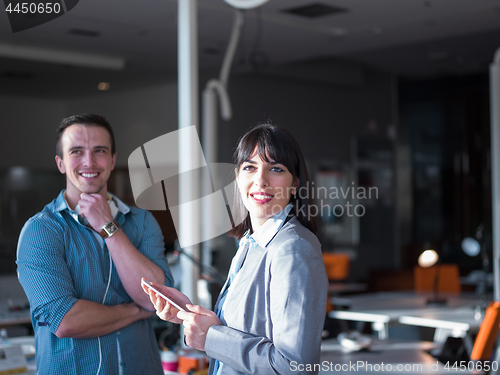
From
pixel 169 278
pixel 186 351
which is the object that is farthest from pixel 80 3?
pixel 186 351

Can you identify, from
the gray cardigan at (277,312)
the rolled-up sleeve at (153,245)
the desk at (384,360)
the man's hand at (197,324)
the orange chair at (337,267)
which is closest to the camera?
the gray cardigan at (277,312)

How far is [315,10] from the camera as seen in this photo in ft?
17.8

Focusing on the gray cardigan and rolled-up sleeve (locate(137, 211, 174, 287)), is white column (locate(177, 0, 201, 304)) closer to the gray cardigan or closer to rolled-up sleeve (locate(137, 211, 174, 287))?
rolled-up sleeve (locate(137, 211, 174, 287))

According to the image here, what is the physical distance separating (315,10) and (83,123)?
4.00 meters

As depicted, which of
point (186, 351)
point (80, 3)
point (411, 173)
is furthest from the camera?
point (411, 173)

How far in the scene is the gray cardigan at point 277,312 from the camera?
1.36 m

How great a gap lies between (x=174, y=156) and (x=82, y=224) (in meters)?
0.63

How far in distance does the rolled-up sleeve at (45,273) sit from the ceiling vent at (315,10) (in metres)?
4.08

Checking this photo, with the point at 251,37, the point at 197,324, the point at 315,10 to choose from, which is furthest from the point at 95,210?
the point at 251,37

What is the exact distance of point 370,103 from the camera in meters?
9.14

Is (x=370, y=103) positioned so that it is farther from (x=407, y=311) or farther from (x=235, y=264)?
(x=235, y=264)

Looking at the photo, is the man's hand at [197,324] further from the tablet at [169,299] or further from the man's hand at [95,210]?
the man's hand at [95,210]

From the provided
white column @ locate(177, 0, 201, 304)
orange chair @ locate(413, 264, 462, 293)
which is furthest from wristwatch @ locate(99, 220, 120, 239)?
orange chair @ locate(413, 264, 462, 293)

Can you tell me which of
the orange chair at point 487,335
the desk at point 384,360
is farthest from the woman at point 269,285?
the orange chair at point 487,335
